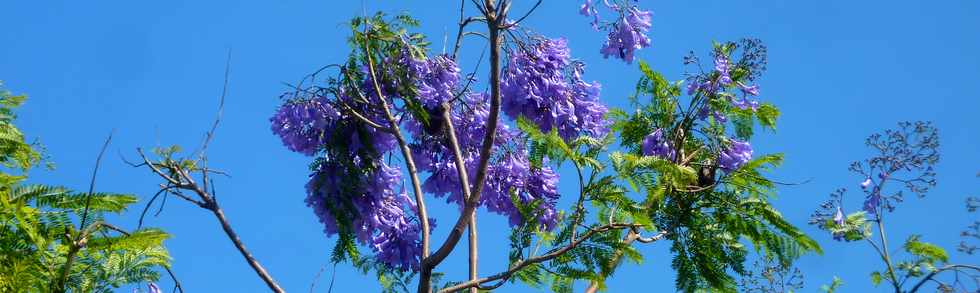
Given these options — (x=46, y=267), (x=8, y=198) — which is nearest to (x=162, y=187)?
(x=8, y=198)

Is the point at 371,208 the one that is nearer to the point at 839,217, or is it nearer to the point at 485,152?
the point at 485,152

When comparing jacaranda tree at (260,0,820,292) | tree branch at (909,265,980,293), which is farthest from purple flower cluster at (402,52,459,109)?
tree branch at (909,265,980,293)

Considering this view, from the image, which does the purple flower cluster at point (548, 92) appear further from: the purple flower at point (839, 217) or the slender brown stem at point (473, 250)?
the purple flower at point (839, 217)

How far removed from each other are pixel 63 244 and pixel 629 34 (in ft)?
14.5

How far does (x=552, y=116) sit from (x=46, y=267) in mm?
4331

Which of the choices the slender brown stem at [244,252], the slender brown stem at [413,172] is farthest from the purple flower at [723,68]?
the slender brown stem at [244,252]

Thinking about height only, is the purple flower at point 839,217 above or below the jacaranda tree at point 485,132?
below

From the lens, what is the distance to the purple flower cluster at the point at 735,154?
8.55 m

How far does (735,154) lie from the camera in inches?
337

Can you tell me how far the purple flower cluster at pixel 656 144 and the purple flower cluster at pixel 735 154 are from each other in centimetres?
38

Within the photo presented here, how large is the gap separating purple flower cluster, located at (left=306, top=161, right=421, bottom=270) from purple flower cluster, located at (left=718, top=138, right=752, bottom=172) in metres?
2.09

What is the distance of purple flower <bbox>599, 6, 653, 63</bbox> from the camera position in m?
8.73

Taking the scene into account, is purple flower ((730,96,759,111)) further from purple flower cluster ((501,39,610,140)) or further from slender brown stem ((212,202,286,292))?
slender brown stem ((212,202,286,292))

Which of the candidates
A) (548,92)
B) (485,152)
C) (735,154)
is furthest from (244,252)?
(735,154)
